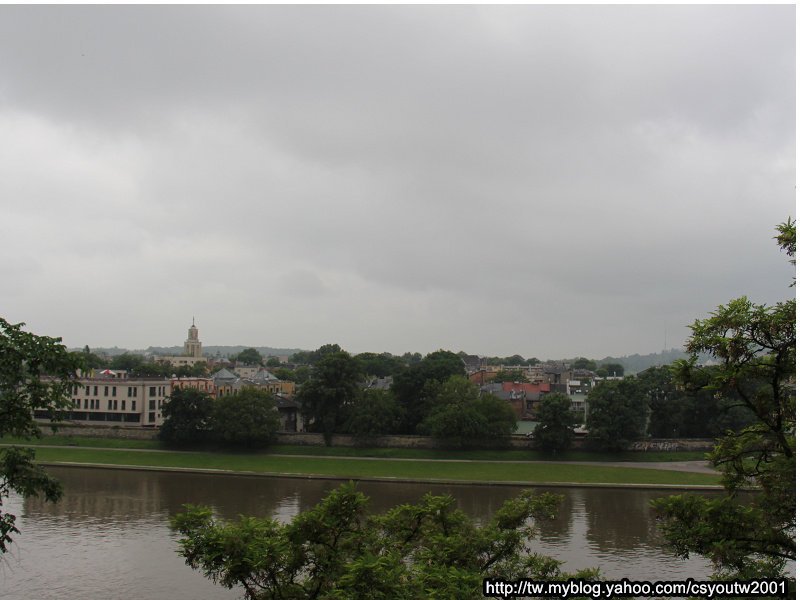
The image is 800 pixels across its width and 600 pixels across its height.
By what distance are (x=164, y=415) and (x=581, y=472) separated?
36813 mm

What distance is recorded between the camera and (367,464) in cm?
5100

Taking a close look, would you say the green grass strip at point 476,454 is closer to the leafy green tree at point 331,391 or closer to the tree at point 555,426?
the tree at point 555,426

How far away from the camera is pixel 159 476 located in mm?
47188

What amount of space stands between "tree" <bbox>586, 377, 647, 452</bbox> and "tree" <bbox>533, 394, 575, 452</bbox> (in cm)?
222

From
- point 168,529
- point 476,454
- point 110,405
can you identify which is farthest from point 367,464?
point 110,405

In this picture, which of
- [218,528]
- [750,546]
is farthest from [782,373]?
[218,528]

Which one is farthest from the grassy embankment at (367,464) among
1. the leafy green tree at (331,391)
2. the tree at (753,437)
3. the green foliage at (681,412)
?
the tree at (753,437)

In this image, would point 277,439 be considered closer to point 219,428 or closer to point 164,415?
point 219,428

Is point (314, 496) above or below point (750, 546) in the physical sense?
below

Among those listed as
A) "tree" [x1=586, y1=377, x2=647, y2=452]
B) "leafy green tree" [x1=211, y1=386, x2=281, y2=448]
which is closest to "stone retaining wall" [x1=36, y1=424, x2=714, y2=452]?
"tree" [x1=586, y1=377, x2=647, y2=452]

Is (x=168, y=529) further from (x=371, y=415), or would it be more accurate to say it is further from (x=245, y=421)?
(x=371, y=415)

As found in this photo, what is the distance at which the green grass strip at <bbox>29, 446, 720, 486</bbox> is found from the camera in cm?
4591

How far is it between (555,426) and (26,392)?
1851 inches

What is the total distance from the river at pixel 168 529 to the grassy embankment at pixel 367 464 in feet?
7.26
